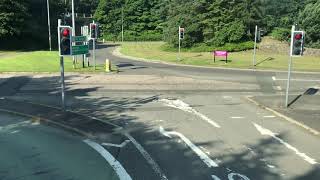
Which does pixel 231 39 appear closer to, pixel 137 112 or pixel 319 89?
pixel 319 89

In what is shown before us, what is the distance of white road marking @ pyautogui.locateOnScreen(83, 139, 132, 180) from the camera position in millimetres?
11156

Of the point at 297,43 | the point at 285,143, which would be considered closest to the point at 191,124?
the point at 285,143

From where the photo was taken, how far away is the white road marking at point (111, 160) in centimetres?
1116

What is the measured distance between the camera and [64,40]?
1762cm

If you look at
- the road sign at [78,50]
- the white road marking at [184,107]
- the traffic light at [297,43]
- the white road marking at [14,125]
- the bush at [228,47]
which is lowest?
the white road marking at [14,125]

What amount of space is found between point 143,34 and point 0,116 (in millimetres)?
87625

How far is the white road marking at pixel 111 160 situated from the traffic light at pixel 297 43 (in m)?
9.74

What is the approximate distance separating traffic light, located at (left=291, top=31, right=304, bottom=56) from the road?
280 centimetres

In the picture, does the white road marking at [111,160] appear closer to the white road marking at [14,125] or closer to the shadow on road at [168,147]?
the shadow on road at [168,147]

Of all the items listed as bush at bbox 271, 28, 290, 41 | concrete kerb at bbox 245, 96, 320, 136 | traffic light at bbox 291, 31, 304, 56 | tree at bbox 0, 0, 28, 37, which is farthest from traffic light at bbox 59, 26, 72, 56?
bush at bbox 271, 28, 290, 41

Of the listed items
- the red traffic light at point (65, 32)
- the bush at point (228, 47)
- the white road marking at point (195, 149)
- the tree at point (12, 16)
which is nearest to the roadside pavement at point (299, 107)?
the white road marking at point (195, 149)

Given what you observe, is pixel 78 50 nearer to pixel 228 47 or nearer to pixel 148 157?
pixel 148 157

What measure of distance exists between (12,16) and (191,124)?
4933 centimetres

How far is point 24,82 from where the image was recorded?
27.8m
